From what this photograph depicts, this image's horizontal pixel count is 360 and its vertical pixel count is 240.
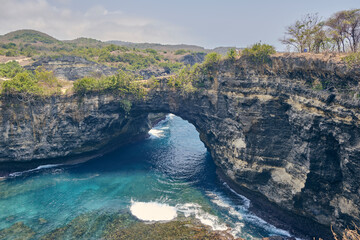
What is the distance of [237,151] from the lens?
3241 centimetres

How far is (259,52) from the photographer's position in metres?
29.5

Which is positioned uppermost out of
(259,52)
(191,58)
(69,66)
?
(191,58)

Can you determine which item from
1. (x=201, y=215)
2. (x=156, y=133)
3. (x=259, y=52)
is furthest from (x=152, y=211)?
(x=156, y=133)

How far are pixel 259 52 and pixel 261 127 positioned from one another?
10.3m

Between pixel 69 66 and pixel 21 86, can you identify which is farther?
pixel 69 66

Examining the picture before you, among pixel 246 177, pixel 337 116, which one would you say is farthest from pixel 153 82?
pixel 337 116

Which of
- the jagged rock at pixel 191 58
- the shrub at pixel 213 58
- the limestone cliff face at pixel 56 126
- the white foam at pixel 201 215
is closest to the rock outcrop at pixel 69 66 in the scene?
the limestone cliff face at pixel 56 126

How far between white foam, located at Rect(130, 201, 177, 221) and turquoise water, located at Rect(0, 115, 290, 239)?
73cm

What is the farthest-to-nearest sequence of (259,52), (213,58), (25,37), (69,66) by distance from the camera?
(25,37)
(69,66)
(213,58)
(259,52)

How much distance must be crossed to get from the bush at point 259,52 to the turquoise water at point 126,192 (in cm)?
2059

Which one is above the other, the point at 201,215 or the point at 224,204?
the point at 224,204

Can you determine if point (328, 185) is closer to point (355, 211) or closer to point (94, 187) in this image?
point (355, 211)

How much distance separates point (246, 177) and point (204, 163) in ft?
44.6

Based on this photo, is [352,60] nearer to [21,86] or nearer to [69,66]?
[21,86]
